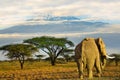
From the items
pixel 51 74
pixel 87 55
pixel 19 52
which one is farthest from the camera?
pixel 19 52

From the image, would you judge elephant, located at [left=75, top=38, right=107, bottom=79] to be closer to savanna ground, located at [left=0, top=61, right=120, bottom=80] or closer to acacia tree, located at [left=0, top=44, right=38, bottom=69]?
savanna ground, located at [left=0, top=61, right=120, bottom=80]

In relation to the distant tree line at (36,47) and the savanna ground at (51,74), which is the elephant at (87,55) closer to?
the savanna ground at (51,74)

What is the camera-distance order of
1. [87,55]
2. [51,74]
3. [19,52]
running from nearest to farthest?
[87,55] → [51,74] → [19,52]

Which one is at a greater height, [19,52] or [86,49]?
[86,49]

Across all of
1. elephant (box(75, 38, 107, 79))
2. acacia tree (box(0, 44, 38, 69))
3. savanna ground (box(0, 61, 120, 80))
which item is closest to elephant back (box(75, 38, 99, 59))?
elephant (box(75, 38, 107, 79))

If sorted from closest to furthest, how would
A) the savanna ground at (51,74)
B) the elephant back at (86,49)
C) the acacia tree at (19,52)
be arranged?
the elephant back at (86,49)
the savanna ground at (51,74)
the acacia tree at (19,52)

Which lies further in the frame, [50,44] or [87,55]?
[50,44]

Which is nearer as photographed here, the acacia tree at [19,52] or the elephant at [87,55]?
the elephant at [87,55]

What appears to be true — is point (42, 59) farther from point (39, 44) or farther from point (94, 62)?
point (94, 62)

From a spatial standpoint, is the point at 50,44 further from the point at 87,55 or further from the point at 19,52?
the point at 87,55

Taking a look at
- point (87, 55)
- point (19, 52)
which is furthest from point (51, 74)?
point (19, 52)

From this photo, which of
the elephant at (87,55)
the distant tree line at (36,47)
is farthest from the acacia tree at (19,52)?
the elephant at (87,55)

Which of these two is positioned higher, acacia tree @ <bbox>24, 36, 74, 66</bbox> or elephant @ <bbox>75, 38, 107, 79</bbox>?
elephant @ <bbox>75, 38, 107, 79</bbox>

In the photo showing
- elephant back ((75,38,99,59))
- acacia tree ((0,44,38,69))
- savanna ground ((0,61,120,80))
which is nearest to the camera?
elephant back ((75,38,99,59))
